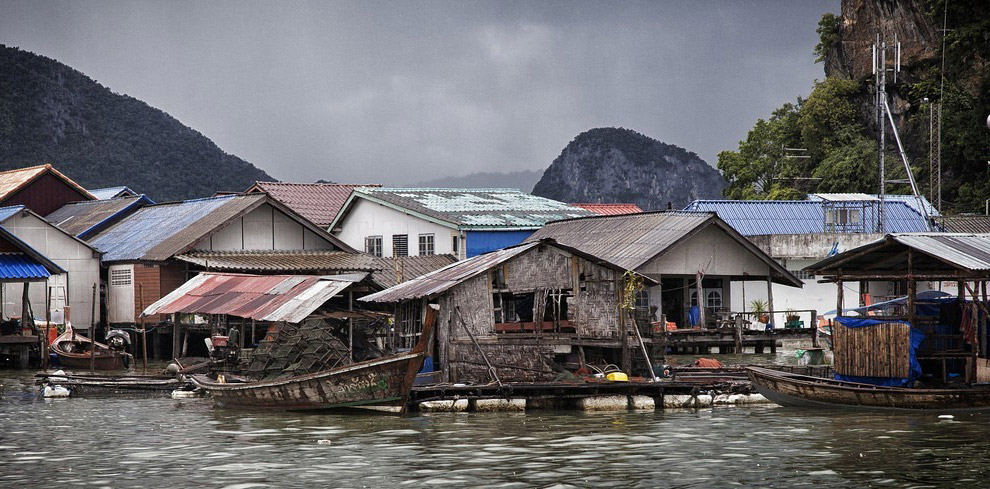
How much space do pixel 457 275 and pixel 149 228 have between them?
74.1 ft

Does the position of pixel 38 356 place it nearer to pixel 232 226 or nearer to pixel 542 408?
pixel 232 226

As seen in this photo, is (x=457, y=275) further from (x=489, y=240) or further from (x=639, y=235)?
(x=489, y=240)

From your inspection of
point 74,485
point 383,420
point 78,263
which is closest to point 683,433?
point 383,420

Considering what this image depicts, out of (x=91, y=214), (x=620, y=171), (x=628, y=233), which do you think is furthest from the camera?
(x=620, y=171)

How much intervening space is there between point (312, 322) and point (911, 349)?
11.8 metres

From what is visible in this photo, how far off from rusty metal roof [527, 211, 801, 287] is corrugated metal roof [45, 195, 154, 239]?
18205 millimetres

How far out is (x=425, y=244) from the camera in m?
42.1

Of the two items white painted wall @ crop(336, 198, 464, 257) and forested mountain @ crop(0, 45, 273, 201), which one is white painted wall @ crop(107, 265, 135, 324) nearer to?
white painted wall @ crop(336, 198, 464, 257)

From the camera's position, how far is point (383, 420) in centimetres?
2128

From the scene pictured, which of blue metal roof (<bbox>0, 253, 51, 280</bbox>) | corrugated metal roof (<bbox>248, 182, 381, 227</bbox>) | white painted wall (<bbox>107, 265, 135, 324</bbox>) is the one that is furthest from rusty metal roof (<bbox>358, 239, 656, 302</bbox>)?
corrugated metal roof (<bbox>248, 182, 381, 227</bbox>)

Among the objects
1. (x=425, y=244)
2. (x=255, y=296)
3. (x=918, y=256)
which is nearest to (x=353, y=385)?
(x=255, y=296)

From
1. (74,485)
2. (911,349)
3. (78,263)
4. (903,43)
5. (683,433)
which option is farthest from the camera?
(903,43)

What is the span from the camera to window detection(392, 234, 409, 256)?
142 ft

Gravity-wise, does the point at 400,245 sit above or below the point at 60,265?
above
